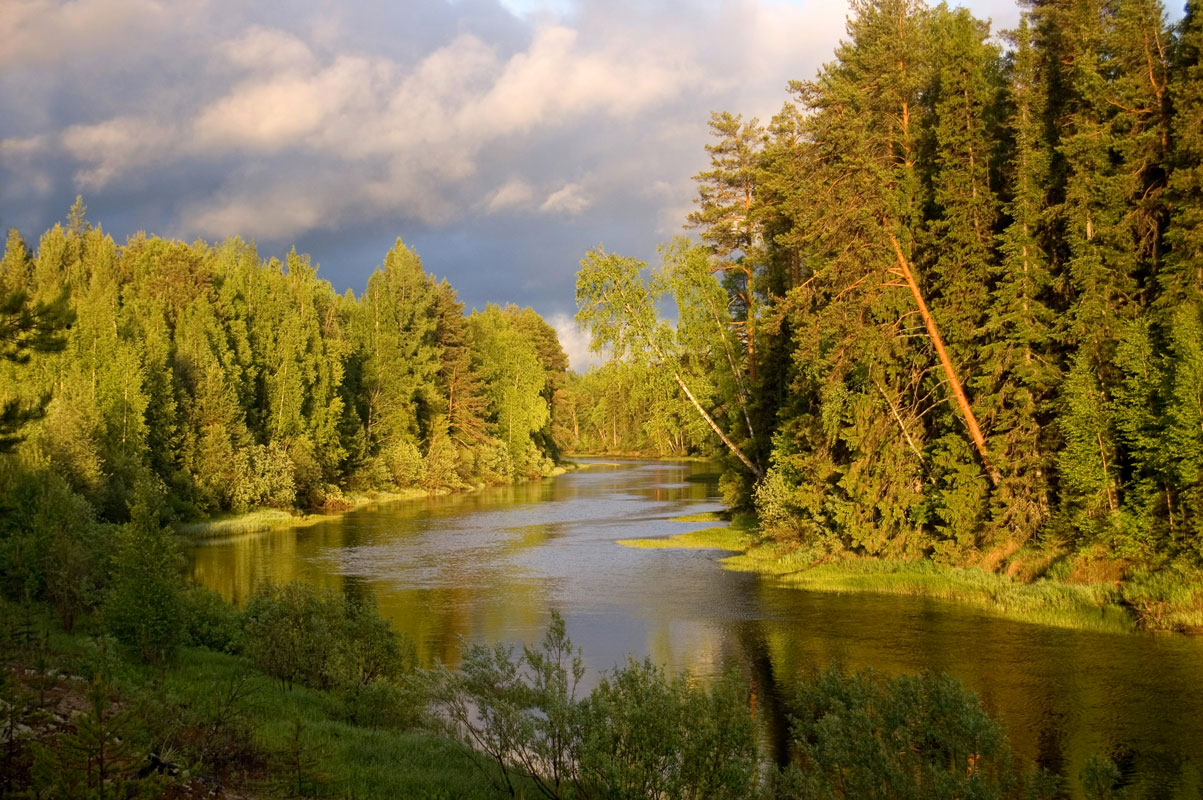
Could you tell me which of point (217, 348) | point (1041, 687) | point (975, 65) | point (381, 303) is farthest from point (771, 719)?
point (381, 303)

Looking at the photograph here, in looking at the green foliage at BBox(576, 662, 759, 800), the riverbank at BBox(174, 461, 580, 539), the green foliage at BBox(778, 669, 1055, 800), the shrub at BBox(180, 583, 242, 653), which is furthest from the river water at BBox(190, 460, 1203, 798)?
the green foliage at BBox(576, 662, 759, 800)

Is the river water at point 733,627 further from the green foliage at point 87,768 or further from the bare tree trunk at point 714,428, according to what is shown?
the green foliage at point 87,768

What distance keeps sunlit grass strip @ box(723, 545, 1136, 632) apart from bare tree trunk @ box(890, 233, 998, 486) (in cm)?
319

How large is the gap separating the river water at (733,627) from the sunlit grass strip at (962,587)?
2.22 ft

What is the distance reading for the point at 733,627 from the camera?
21.3 meters

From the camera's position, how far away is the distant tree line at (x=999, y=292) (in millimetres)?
21312

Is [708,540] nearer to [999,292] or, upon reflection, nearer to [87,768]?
[999,292]

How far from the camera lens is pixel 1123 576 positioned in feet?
69.8

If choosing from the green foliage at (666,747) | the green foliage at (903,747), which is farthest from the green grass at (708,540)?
the green foliage at (666,747)

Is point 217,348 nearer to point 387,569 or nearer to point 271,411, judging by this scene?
point 271,411

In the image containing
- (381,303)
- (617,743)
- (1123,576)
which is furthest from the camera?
(381,303)

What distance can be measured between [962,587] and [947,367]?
6156 millimetres

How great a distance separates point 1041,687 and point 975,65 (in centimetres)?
1864

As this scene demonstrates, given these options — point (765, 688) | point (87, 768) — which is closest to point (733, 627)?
point (765, 688)
